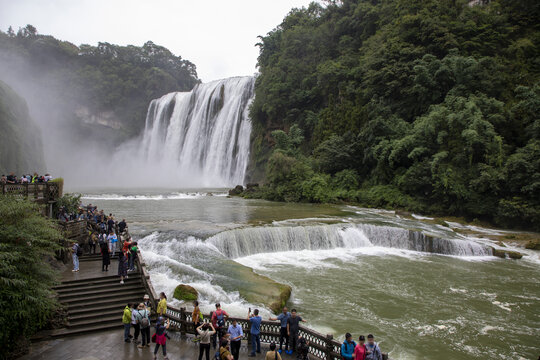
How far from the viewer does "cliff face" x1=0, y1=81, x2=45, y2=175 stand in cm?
3466

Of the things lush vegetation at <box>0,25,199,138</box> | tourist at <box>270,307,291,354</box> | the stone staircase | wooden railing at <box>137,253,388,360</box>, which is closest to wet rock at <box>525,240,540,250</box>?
wooden railing at <box>137,253,388,360</box>

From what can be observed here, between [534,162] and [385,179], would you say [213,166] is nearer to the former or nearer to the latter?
[385,179]

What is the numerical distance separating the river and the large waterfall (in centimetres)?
2858

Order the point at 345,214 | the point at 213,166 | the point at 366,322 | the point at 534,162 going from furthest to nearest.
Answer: the point at 213,166 → the point at 345,214 → the point at 534,162 → the point at 366,322

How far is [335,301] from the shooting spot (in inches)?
486

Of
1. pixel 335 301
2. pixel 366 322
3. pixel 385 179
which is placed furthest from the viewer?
pixel 385 179

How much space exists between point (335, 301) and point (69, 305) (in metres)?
8.67

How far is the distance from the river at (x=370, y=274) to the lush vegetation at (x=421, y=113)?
5246mm

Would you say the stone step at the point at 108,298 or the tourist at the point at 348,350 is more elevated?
the tourist at the point at 348,350

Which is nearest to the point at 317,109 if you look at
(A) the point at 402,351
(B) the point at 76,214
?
(B) the point at 76,214

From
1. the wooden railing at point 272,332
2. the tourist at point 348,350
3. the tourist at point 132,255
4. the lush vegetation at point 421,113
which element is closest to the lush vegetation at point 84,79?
the lush vegetation at point 421,113

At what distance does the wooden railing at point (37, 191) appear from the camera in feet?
45.6

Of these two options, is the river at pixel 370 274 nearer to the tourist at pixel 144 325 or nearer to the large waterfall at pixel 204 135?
the tourist at pixel 144 325

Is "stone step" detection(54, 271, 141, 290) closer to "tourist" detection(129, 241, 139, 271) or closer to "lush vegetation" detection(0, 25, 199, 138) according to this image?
"tourist" detection(129, 241, 139, 271)
